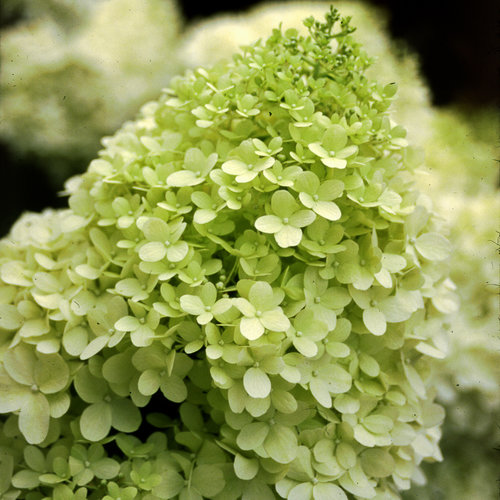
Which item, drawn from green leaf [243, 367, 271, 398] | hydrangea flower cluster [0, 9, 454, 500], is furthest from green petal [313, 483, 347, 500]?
green leaf [243, 367, 271, 398]

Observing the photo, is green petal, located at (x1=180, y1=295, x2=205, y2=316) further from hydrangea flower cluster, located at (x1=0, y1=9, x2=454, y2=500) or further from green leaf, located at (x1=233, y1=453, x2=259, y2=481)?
green leaf, located at (x1=233, y1=453, x2=259, y2=481)

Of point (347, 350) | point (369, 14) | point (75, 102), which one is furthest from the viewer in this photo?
point (369, 14)

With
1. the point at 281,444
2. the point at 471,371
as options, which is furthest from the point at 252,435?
the point at 471,371

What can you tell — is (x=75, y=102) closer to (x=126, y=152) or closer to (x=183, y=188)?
(x=126, y=152)

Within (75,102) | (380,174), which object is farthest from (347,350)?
(75,102)

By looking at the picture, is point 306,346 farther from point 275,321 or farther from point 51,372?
point 51,372

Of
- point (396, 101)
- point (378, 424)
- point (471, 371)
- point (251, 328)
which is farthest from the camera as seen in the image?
point (396, 101)
